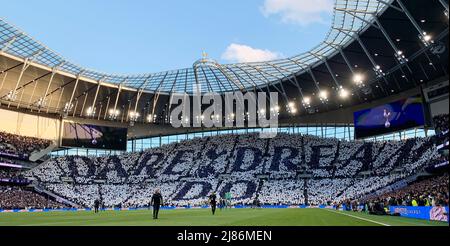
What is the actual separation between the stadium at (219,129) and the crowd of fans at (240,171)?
301mm

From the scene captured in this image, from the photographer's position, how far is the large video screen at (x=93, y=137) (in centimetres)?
7925

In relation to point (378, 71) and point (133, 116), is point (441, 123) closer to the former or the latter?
point (378, 71)

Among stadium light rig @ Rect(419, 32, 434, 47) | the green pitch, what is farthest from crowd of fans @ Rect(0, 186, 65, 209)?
stadium light rig @ Rect(419, 32, 434, 47)

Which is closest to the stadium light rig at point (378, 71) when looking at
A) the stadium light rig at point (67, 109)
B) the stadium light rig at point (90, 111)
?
the stadium light rig at point (90, 111)

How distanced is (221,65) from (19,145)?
127 ft

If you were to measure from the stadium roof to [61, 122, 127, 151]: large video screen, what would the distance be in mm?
11724

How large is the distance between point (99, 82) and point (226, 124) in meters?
27.7

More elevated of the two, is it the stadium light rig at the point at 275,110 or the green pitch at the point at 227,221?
the stadium light rig at the point at 275,110

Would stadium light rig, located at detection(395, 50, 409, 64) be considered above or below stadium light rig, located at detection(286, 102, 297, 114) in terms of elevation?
above

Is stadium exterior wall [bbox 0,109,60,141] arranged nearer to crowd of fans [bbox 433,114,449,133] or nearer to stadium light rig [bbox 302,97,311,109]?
stadium light rig [bbox 302,97,311,109]

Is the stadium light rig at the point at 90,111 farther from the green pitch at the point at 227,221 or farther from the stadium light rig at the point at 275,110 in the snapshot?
the green pitch at the point at 227,221

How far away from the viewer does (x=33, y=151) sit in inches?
2901

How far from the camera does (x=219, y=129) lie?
90.9 metres

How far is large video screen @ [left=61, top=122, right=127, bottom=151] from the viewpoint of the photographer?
79250 mm
